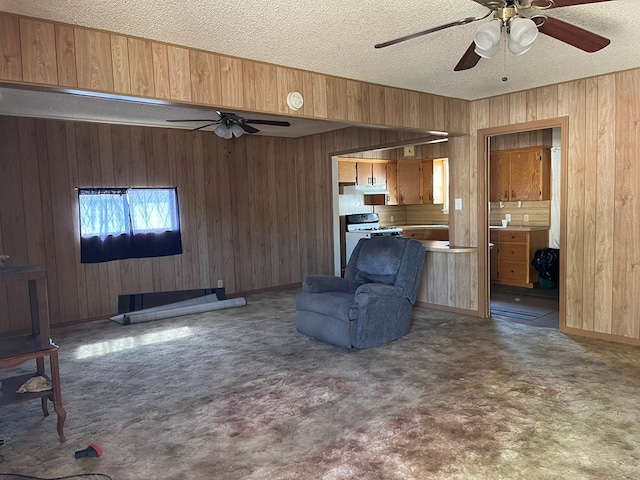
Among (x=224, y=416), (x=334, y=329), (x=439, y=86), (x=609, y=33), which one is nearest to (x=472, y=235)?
(x=439, y=86)

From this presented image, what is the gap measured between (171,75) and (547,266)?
19.1ft

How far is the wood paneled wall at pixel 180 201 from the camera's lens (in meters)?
5.32

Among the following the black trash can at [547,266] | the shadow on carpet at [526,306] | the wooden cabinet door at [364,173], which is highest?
the wooden cabinet door at [364,173]

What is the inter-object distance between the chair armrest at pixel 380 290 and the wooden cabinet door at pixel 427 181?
4.31 m

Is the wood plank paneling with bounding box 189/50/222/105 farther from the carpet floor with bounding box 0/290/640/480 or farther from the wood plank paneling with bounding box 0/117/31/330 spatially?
the wood plank paneling with bounding box 0/117/31/330

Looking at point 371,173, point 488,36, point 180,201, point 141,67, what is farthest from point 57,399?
point 371,173

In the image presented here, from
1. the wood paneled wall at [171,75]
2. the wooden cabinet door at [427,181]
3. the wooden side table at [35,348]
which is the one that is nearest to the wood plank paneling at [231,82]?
the wood paneled wall at [171,75]

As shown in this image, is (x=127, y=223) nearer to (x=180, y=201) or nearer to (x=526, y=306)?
(x=180, y=201)

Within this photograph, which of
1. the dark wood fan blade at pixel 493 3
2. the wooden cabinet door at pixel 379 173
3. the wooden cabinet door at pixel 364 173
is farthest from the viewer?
the wooden cabinet door at pixel 379 173

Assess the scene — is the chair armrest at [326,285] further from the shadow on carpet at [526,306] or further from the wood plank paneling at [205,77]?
the wood plank paneling at [205,77]

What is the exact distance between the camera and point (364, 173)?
8469 mm

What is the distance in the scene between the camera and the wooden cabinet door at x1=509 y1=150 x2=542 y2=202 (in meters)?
7.00

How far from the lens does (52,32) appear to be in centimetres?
261

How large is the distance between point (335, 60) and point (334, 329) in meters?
2.34
